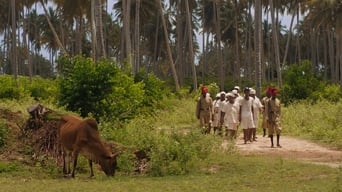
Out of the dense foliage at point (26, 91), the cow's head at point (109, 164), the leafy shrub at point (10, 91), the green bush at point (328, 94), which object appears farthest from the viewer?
the dense foliage at point (26, 91)

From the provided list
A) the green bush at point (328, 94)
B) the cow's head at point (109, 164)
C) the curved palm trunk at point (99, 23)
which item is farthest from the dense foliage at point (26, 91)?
the cow's head at point (109, 164)

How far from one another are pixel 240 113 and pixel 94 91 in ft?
14.6

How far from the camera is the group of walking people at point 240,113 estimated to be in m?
17.1

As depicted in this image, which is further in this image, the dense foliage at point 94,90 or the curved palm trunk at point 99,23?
the curved palm trunk at point 99,23

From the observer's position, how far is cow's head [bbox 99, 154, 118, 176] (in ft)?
35.3

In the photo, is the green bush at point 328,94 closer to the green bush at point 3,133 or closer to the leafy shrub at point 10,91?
the leafy shrub at point 10,91

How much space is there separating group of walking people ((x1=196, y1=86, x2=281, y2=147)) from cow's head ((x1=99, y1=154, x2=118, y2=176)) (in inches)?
234

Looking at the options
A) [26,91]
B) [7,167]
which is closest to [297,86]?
[26,91]

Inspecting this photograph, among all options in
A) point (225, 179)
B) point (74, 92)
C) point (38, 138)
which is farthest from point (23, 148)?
point (225, 179)

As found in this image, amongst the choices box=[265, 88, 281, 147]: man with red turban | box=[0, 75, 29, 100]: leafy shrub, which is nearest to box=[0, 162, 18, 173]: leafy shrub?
box=[265, 88, 281, 147]: man with red turban

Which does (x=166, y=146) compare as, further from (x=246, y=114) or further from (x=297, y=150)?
(x=246, y=114)

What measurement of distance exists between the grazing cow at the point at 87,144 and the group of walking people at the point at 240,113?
581cm

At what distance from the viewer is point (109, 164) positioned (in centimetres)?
1078

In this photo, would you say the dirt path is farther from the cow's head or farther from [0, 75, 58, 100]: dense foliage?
[0, 75, 58, 100]: dense foliage
